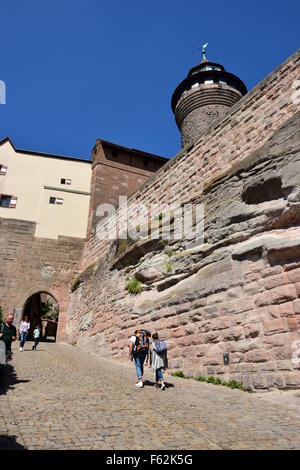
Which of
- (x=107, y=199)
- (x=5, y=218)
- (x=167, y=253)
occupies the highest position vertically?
(x=107, y=199)

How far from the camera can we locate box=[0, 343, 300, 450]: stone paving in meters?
3.26

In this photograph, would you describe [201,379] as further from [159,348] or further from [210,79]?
[210,79]

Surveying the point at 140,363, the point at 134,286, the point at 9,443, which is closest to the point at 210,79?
the point at 134,286

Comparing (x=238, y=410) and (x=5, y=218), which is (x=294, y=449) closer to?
(x=238, y=410)

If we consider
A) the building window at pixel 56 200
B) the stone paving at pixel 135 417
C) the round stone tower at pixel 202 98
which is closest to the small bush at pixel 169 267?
the stone paving at pixel 135 417

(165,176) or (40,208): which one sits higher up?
(40,208)

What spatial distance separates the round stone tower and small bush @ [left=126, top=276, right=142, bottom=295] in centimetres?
973

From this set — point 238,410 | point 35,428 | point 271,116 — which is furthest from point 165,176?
point 35,428

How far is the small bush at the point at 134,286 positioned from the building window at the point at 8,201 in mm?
10945

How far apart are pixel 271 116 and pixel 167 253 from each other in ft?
13.2

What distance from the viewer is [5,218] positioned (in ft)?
59.5
